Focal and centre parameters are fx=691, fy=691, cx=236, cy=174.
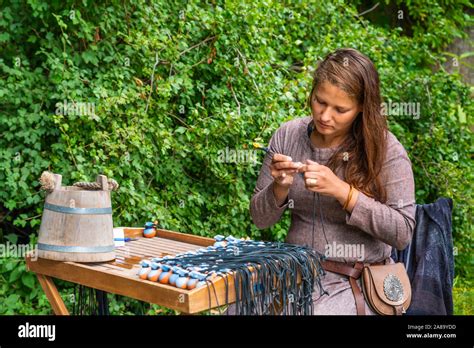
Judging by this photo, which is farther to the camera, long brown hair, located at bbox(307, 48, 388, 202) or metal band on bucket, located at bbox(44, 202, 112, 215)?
long brown hair, located at bbox(307, 48, 388, 202)

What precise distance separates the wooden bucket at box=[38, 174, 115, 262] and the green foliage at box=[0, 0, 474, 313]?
1415mm

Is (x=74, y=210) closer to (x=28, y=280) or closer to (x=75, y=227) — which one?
(x=75, y=227)

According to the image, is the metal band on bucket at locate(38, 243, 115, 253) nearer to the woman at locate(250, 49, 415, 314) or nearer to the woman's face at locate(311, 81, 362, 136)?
the woman at locate(250, 49, 415, 314)

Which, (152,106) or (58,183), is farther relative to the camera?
(152,106)

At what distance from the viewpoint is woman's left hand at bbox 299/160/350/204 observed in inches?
102

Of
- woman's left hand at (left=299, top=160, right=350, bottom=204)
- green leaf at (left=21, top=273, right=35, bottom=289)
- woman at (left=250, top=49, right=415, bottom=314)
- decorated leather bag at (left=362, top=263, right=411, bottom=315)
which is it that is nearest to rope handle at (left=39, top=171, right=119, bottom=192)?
woman at (left=250, top=49, right=415, bottom=314)

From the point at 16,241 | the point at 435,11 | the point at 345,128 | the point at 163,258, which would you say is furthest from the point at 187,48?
the point at 435,11

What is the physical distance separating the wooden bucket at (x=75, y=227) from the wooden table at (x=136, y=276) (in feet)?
0.14

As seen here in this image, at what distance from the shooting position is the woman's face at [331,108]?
2805 mm

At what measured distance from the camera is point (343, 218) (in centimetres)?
290

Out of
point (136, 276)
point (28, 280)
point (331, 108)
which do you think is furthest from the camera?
point (28, 280)

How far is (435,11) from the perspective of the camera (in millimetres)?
6613

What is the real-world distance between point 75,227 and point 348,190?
105 cm

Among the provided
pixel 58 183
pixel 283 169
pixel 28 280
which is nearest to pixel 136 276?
pixel 58 183
